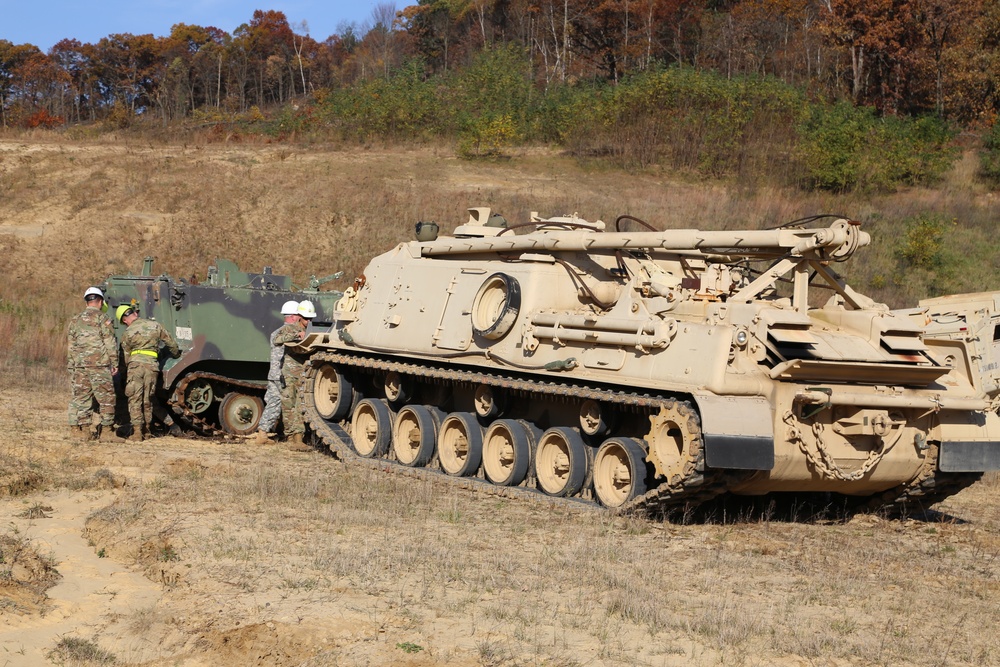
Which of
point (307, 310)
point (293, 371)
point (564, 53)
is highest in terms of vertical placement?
point (564, 53)

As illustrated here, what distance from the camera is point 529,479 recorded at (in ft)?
42.7

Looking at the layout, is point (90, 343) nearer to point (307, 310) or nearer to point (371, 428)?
point (307, 310)

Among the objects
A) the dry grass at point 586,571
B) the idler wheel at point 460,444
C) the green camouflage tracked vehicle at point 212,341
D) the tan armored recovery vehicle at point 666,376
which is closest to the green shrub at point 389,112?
the green camouflage tracked vehicle at point 212,341

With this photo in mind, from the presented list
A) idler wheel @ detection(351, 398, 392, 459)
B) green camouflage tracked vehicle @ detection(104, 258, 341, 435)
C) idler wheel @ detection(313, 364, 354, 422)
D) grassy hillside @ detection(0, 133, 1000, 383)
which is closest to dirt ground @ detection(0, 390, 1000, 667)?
idler wheel @ detection(351, 398, 392, 459)

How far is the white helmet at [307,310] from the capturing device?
645 inches

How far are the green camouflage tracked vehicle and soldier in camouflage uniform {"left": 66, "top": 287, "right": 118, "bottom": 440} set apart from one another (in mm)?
1187

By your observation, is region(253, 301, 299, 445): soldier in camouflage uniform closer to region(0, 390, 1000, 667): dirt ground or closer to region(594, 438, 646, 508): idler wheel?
region(0, 390, 1000, 667): dirt ground

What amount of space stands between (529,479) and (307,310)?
4.79 meters

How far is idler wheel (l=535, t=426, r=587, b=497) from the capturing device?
40.0 feet

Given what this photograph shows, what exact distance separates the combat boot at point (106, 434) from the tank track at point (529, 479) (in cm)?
235

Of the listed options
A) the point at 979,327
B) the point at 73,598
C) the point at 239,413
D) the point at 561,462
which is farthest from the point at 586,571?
the point at 979,327

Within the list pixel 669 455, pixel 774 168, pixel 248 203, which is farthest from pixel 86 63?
pixel 669 455

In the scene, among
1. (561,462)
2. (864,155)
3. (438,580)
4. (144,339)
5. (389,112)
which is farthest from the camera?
(389,112)

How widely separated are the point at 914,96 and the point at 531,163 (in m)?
14.0
